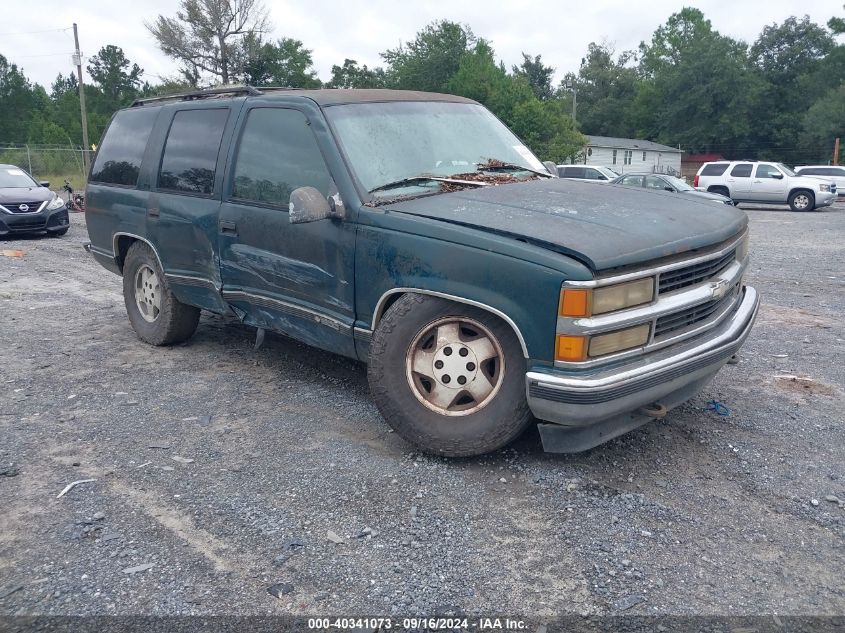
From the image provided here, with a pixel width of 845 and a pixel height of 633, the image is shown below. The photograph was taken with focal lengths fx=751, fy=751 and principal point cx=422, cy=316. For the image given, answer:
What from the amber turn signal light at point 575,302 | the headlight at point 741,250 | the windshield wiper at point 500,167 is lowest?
the amber turn signal light at point 575,302

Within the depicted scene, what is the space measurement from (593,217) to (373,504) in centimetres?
177

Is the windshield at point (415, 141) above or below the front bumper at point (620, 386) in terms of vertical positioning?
above

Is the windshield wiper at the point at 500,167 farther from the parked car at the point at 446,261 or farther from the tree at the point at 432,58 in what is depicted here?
the tree at the point at 432,58

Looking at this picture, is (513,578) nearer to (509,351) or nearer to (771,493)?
(509,351)

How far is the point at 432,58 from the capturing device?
56.4 metres

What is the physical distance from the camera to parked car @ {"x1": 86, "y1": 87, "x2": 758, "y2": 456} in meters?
3.38

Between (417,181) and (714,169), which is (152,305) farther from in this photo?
(714,169)

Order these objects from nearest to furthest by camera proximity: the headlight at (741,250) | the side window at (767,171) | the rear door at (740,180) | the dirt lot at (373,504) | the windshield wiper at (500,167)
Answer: the dirt lot at (373,504) → the headlight at (741,250) → the windshield wiper at (500,167) → the side window at (767,171) → the rear door at (740,180)

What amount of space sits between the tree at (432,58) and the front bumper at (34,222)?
4481cm

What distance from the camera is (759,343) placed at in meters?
6.11

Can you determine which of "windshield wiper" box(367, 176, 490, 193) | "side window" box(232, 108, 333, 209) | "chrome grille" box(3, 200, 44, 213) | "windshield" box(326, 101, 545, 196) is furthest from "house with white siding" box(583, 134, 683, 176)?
"windshield wiper" box(367, 176, 490, 193)

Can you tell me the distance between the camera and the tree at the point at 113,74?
80262 millimetres

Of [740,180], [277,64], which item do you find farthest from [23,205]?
[277,64]

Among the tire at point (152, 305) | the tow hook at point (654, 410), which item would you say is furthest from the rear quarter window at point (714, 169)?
the tow hook at point (654, 410)
